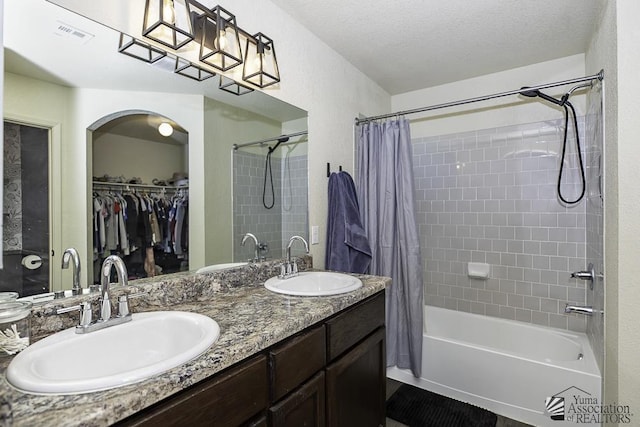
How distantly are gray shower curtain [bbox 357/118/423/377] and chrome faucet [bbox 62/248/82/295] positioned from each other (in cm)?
186

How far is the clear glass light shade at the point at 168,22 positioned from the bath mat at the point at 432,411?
240 cm

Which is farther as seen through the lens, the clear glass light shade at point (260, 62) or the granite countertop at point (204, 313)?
the clear glass light shade at point (260, 62)

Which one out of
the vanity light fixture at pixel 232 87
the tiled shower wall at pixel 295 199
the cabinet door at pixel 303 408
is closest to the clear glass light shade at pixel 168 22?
the vanity light fixture at pixel 232 87

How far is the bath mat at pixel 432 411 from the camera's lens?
6.34ft

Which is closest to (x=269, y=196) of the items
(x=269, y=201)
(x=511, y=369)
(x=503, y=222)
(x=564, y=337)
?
(x=269, y=201)

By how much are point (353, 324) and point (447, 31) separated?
6.37ft

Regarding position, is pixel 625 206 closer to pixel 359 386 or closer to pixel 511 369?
pixel 511 369

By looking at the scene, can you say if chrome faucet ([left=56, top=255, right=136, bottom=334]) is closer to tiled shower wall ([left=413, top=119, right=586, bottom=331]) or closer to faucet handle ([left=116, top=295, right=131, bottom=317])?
faucet handle ([left=116, top=295, right=131, bottom=317])

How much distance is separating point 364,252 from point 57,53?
1.81 meters

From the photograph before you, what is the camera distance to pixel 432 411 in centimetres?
205

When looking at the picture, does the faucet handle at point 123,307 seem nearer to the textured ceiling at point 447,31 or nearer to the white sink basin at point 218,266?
the white sink basin at point 218,266

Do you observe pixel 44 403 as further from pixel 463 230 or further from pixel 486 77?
pixel 486 77

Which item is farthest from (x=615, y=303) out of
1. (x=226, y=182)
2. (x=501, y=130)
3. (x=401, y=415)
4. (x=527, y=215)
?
(x=226, y=182)

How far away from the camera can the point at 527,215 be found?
2.55 m
